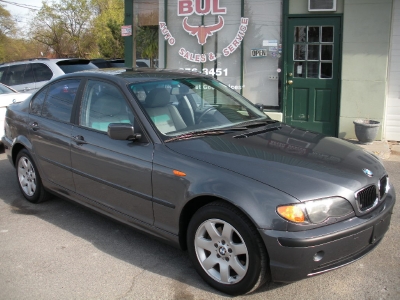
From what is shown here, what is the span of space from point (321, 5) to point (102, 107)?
5785mm

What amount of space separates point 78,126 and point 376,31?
612 centimetres

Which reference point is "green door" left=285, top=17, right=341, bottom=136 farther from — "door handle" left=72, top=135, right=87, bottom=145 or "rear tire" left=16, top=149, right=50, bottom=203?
"door handle" left=72, top=135, right=87, bottom=145

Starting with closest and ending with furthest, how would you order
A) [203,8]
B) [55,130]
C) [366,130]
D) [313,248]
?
[313,248] < [55,130] < [366,130] < [203,8]

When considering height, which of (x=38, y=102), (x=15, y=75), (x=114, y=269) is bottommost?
(x=114, y=269)

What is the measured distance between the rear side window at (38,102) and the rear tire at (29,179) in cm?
49

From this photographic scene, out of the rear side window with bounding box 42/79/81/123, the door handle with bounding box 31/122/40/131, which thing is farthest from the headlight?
the door handle with bounding box 31/122/40/131

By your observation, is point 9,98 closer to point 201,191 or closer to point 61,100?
point 61,100

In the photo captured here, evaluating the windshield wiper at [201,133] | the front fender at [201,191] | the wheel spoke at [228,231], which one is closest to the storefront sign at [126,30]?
the windshield wiper at [201,133]

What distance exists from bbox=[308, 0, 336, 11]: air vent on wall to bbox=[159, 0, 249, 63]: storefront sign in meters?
1.32

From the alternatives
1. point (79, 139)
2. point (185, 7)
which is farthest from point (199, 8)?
point (79, 139)

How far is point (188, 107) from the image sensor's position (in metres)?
4.52

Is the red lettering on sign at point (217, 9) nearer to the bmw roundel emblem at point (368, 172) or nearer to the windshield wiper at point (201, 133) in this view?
the windshield wiper at point (201, 133)

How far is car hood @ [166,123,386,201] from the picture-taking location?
131 inches

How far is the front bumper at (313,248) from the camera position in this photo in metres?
3.15
